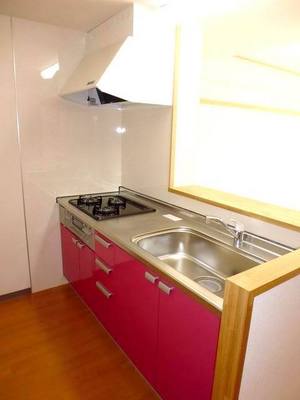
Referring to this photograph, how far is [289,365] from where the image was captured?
1.13 metres

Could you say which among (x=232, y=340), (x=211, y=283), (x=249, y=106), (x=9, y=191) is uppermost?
(x=249, y=106)

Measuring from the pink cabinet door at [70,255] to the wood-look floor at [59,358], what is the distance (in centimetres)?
26

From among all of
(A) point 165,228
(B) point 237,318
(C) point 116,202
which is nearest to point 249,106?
(C) point 116,202

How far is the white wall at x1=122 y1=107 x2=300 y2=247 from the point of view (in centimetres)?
198

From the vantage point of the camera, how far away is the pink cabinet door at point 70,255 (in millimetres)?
2164

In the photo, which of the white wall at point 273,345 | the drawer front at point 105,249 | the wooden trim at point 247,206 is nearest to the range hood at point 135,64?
the wooden trim at point 247,206

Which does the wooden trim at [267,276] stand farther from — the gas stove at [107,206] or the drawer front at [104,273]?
the gas stove at [107,206]

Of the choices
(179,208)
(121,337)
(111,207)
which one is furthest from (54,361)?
(179,208)

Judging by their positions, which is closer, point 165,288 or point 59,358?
point 165,288

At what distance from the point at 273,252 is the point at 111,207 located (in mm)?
Answer: 1184

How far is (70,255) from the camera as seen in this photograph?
2.28 m

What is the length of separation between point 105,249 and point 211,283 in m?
0.66

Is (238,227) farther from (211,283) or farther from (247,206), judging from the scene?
(211,283)

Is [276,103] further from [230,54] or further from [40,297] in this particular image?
[40,297]
